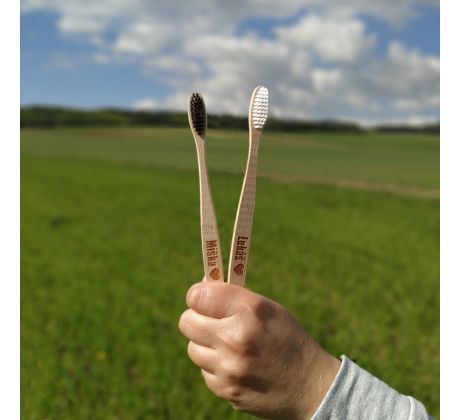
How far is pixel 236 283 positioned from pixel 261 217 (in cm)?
879

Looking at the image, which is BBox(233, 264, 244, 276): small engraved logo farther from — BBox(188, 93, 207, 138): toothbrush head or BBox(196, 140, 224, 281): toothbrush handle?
BBox(188, 93, 207, 138): toothbrush head

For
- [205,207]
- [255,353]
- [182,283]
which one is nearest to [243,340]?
[255,353]

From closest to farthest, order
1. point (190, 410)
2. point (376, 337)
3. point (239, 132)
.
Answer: point (239, 132)
point (190, 410)
point (376, 337)

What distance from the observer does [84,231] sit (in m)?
8.89

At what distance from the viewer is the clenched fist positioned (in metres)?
0.94

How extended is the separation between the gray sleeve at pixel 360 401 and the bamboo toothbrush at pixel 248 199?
11.2 inches

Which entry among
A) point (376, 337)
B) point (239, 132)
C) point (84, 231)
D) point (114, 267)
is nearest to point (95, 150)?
point (84, 231)

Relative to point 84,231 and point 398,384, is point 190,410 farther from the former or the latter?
point 84,231

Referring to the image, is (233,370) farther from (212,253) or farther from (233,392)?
(212,253)

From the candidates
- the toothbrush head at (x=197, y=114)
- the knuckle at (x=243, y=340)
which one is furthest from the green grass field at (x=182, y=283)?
the knuckle at (x=243, y=340)

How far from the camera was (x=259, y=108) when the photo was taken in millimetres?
998

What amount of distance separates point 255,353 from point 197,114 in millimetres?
480

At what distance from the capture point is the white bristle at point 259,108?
100 centimetres

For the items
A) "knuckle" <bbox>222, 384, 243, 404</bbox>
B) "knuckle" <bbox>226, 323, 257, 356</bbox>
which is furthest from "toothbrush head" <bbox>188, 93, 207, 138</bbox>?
"knuckle" <bbox>222, 384, 243, 404</bbox>
